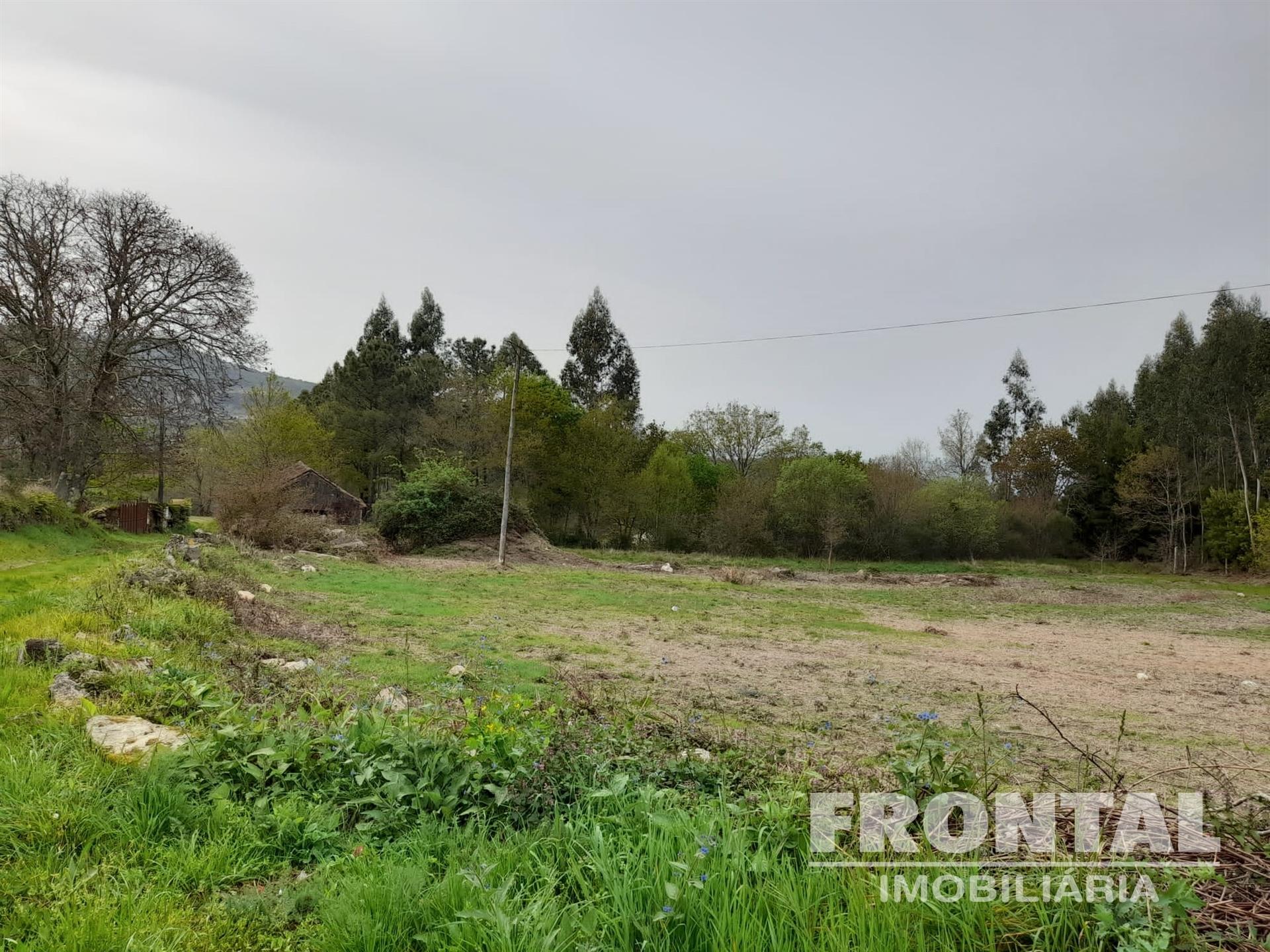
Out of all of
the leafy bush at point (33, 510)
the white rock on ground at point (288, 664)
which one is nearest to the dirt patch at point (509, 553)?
the leafy bush at point (33, 510)

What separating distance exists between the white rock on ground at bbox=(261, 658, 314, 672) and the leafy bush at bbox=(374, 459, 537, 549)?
961 inches

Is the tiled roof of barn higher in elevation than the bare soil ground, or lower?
higher

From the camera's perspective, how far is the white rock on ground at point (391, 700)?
15.5 ft

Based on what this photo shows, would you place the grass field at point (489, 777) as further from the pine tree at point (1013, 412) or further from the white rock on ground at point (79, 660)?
the pine tree at point (1013, 412)

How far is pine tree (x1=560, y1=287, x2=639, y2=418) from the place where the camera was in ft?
187

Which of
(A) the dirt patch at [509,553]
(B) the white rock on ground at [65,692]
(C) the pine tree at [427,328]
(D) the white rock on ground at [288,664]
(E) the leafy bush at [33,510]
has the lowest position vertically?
(A) the dirt patch at [509,553]

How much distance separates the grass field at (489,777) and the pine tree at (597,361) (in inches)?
1871

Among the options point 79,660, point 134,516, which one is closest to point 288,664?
point 79,660

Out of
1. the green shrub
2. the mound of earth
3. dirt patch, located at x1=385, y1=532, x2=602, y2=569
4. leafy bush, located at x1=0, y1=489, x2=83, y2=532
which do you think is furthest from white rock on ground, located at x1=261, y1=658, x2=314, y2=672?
the green shrub

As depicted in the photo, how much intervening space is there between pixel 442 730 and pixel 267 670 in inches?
126

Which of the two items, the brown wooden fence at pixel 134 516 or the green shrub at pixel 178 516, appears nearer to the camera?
the brown wooden fence at pixel 134 516

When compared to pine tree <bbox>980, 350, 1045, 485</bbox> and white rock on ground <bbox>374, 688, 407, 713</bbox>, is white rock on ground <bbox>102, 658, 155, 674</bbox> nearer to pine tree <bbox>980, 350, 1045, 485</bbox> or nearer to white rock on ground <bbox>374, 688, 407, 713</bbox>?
white rock on ground <bbox>374, 688, 407, 713</bbox>

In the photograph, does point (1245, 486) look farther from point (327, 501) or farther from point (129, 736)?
point (327, 501)

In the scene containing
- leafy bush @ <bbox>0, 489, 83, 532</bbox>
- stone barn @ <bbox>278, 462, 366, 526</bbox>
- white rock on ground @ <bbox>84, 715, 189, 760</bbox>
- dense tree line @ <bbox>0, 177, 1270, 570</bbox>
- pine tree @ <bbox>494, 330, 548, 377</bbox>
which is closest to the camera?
white rock on ground @ <bbox>84, 715, 189, 760</bbox>
